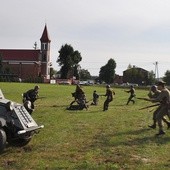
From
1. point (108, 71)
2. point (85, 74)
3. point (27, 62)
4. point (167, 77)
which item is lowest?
point (167, 77)

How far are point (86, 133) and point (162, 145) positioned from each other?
3.25m

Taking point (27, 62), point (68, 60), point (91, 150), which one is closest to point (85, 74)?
point (27, 62)

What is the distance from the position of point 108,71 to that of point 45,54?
82.6 ft

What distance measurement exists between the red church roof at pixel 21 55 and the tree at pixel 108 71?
88.3 feet

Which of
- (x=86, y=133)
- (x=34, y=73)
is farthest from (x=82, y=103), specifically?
(x=34, y=73)

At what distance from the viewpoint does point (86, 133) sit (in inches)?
676

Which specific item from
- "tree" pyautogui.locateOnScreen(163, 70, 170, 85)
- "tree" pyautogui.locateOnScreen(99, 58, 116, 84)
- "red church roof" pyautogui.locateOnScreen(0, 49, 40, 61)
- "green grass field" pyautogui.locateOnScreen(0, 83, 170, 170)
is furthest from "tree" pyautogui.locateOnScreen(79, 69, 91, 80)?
"green grass field" pyautogui.locateOnScreen(0, 83, 170, 170)

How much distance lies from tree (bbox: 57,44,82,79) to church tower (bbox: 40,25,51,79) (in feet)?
18.9

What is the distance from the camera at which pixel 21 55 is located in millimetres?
151125

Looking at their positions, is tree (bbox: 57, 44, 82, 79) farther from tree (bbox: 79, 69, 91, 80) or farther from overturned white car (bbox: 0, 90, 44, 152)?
overturned white car (bbox: 0, 90, 44, 152)

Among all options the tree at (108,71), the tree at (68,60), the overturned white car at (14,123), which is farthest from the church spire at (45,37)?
the overturned white car at (14,123)

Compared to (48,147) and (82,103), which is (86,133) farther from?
(82,103)

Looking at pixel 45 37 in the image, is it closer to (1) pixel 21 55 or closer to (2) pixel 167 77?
(1) pixel 21 55

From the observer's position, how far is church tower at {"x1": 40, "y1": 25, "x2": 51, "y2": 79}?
494ft
